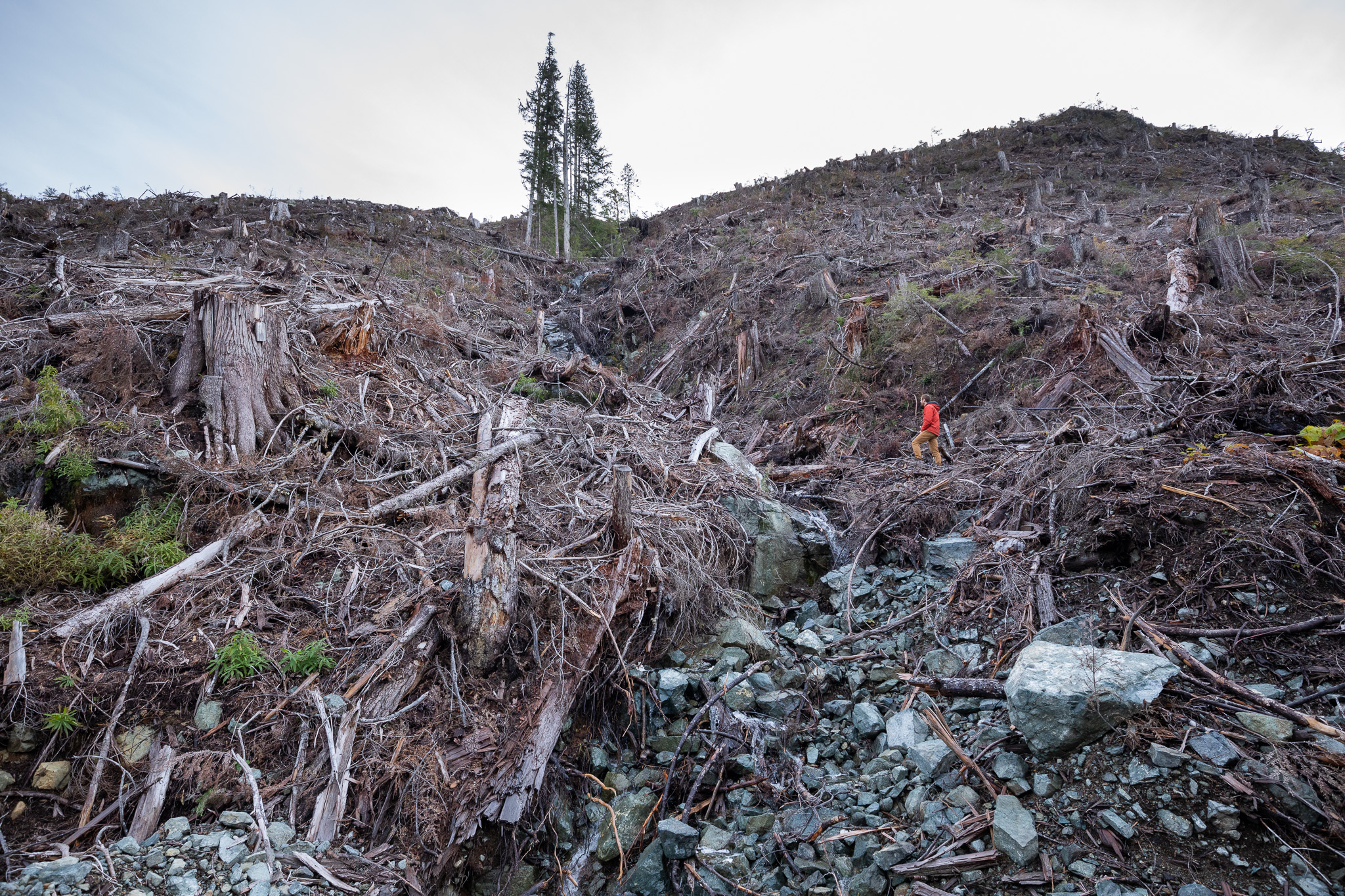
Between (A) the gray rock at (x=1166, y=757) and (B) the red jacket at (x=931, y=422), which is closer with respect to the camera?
(A) the gray rock at (x=1166, y=757)

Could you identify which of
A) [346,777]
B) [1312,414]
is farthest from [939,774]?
[1312,414]

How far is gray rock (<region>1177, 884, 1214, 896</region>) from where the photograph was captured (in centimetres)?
219

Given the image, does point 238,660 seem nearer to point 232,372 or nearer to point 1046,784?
point 232,372

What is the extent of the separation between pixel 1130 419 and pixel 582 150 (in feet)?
95.3

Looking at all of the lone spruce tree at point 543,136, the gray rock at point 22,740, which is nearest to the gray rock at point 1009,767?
the gray rock at point 22,740

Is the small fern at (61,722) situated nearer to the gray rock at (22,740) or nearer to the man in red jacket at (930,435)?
the gray rock at (22,740)

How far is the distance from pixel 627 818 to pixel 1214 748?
2.93 m

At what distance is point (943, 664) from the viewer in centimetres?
411

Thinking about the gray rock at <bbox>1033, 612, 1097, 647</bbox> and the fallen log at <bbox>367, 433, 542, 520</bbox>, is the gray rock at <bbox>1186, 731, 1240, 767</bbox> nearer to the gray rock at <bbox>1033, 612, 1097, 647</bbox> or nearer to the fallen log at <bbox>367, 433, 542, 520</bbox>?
the gray rock at <bbox>1033, 612, 1097, 647</bbox>

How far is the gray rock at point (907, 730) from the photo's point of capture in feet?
11.2

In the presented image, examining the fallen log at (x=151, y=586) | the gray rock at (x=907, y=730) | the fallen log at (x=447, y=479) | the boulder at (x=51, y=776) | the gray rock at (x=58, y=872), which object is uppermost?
the fallen log at (x=447, y=479)

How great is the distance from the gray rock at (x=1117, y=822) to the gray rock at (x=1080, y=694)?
335mm

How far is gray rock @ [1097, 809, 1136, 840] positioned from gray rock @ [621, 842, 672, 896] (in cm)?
207

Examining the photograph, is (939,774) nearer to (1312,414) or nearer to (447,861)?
(447,861)
